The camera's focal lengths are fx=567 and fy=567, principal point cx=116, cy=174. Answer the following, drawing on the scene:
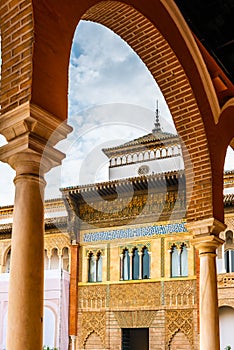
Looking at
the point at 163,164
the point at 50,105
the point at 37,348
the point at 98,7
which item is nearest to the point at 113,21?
the point at 98,7

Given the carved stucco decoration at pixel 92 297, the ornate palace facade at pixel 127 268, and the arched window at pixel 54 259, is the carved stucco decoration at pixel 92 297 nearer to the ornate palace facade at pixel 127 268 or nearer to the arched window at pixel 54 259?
the ornate palace facade at pixel 127 268

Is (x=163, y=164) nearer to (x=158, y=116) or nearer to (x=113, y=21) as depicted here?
(x=158, y=116)

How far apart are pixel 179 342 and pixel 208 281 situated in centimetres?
1028

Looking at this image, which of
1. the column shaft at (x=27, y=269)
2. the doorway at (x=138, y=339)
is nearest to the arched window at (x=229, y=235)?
the doorway at (x=138, y=339)

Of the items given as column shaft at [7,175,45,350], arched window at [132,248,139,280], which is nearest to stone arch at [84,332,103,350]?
arched window at [132,248,139,280]

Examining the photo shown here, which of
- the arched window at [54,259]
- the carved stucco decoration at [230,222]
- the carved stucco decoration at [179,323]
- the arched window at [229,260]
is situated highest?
the carved stucco decoration at [230,222]

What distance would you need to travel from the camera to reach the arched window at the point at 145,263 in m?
16.9

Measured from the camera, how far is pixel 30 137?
3719 millimetres

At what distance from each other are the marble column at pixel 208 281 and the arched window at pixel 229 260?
375 inches

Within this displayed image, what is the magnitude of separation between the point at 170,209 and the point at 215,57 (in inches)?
407

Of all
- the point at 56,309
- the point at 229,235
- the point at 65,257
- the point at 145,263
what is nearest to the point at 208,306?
the point at 229,235

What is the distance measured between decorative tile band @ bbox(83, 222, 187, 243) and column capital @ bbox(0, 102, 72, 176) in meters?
13.0

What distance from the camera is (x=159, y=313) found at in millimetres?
16516

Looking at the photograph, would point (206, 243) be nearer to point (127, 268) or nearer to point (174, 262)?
point (174, 262)
